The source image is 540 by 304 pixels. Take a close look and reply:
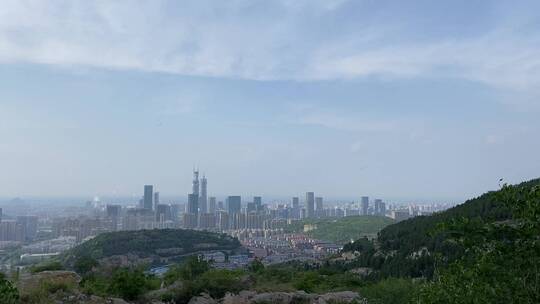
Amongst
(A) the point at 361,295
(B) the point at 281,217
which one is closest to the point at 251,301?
(A) the point at 361,295

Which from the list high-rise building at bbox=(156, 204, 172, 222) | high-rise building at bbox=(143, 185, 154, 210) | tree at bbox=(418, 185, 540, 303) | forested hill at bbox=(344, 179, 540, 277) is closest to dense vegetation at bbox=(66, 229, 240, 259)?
forested hill at bbox=(344, 179, 540, 277)

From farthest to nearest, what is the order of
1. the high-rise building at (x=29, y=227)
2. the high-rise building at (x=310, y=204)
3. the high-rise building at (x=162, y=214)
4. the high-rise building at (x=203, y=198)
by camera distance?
the high-rise building at (x=310, y=204) < the high-rise building at (x=203, y=198) < the high-rise building at (x=162, y=214) < the high-rise building at (x=29, y=227)

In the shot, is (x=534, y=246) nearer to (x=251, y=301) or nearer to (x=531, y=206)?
(x=531, y=206)

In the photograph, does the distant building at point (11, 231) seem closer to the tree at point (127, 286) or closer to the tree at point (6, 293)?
the tree at point (127, 286)

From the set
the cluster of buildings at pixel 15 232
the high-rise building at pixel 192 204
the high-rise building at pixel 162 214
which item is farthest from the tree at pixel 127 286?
the high-rise building at pixel 192 204

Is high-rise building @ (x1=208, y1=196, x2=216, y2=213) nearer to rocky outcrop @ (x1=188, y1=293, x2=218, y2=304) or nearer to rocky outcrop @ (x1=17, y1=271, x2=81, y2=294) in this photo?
rocky outcrop @ (x1=17, y1=271, x2=81, y2=294)

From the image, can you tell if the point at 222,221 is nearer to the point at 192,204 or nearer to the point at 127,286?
the point at 192,204
